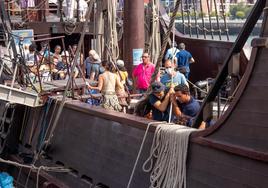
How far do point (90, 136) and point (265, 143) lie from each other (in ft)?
8.19

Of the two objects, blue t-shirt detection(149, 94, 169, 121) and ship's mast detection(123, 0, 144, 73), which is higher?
ship's mast detection(123, 0, 144, 73)

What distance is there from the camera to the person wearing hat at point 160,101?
4.99m

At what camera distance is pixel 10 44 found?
24.6ft

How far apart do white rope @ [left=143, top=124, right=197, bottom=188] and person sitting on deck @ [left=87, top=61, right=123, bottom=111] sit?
1.89m

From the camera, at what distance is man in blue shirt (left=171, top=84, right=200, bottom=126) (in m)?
4.77

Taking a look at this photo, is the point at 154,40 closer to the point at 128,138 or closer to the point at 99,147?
the point at 99,147

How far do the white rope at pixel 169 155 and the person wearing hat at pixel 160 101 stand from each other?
687mm

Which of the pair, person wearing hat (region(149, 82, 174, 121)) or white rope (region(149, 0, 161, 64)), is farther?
white rope (region(149, 0, 161, 64))

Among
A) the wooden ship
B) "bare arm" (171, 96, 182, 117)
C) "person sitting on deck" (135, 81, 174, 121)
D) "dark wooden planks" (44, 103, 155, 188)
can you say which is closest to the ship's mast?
the wooden ship

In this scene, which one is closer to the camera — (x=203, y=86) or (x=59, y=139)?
(x=59, y=139)

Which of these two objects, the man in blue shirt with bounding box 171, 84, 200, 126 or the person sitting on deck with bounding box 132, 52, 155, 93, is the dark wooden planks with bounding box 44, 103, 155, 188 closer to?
the man in blue shirt with bounding box 171, 84, 200, 126

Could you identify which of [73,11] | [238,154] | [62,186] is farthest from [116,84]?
[73,11]

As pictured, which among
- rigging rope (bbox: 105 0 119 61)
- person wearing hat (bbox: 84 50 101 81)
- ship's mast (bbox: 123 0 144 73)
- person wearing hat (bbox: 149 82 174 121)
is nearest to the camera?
person wearing hat (bbox: 149 82 174 121)

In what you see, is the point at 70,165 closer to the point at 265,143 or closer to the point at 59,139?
the point at 59,139
